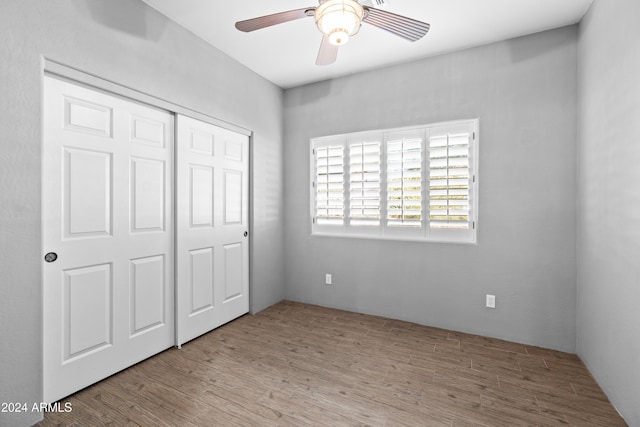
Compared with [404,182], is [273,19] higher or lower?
higher

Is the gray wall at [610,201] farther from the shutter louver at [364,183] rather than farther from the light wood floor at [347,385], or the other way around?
the shutter louver at [364,183]

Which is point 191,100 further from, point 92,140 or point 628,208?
point 628,208

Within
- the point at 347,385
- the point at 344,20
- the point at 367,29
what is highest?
the point at 367,29

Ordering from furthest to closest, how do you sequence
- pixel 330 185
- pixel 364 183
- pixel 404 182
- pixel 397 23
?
pixel 330 185, pixel 364 183, pixel 404 182, pixel 397 23

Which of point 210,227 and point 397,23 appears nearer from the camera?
point 397,23

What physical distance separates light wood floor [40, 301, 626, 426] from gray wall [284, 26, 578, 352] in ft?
1.05

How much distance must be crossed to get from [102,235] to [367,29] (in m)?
2.64

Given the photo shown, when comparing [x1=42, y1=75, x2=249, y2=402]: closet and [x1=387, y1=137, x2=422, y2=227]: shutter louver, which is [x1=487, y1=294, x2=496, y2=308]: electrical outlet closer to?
[x1=387, y1=137, x2=422, y2=227]: shutter louver

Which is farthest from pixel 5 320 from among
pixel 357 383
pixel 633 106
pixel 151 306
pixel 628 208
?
pixel 633 106

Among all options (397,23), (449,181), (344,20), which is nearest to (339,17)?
(344,20)

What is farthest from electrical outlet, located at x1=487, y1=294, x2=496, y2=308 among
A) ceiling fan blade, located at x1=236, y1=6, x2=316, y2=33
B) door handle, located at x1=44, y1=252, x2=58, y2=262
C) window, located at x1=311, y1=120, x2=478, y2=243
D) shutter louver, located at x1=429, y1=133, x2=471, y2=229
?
door handle, located at x1=44, y1=252, x2=58, y2=262

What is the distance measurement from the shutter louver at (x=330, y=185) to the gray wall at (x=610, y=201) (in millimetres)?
2200

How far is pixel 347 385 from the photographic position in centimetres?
215

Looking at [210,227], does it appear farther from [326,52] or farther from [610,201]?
[610,201]
